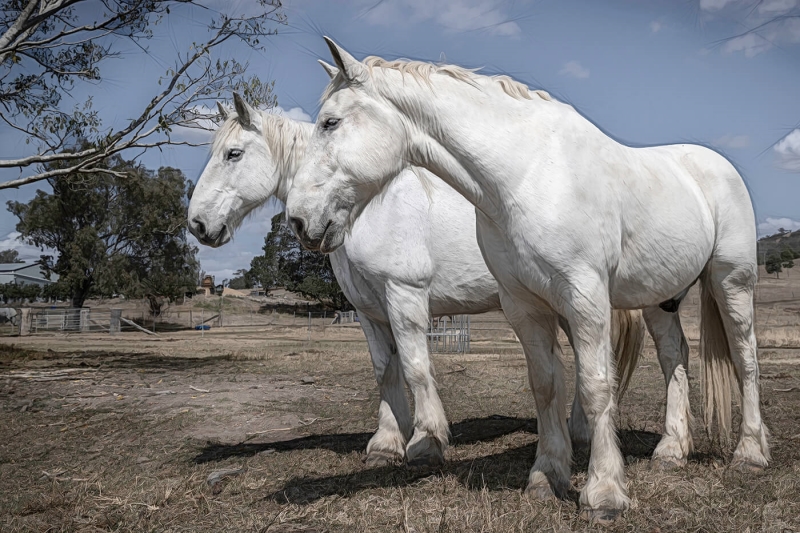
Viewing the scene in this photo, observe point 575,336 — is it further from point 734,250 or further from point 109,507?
point 109,507

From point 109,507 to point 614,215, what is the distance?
3.19m

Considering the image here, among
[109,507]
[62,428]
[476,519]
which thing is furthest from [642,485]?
[62,428]

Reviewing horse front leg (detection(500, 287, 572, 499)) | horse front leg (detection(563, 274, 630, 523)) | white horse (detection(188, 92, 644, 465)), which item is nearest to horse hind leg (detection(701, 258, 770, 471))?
white horse (detection(188, 92, 644, 465))

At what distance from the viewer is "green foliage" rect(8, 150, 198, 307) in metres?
38.3

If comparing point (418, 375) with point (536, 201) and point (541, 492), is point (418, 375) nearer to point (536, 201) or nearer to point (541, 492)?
point (541, 492)

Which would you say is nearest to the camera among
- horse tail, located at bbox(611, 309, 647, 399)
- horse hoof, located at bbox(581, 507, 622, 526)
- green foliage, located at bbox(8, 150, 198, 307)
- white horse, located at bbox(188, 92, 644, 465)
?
horse hoof, located at bbox(581, 507, 622, 526)

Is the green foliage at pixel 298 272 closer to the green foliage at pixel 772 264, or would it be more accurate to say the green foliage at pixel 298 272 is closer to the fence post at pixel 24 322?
the fence post at pixel 24 322

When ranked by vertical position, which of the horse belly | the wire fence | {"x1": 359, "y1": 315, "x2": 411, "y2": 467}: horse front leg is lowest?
the wire fence

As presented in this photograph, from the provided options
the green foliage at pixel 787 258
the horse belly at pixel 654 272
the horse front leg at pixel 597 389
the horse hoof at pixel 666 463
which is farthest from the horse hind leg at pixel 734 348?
the green foliage at pixel 787 258

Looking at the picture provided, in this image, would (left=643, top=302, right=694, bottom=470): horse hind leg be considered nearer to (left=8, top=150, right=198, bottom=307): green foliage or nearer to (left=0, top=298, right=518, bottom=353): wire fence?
(left=0, top=298, right=518, bottom=353): wire fence

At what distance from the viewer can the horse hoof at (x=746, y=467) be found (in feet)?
12.5

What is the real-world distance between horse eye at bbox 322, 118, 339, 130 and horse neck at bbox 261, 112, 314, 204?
1.97 meters

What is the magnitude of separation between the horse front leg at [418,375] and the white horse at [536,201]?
94 centimetres

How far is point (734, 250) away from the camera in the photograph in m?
4.05
